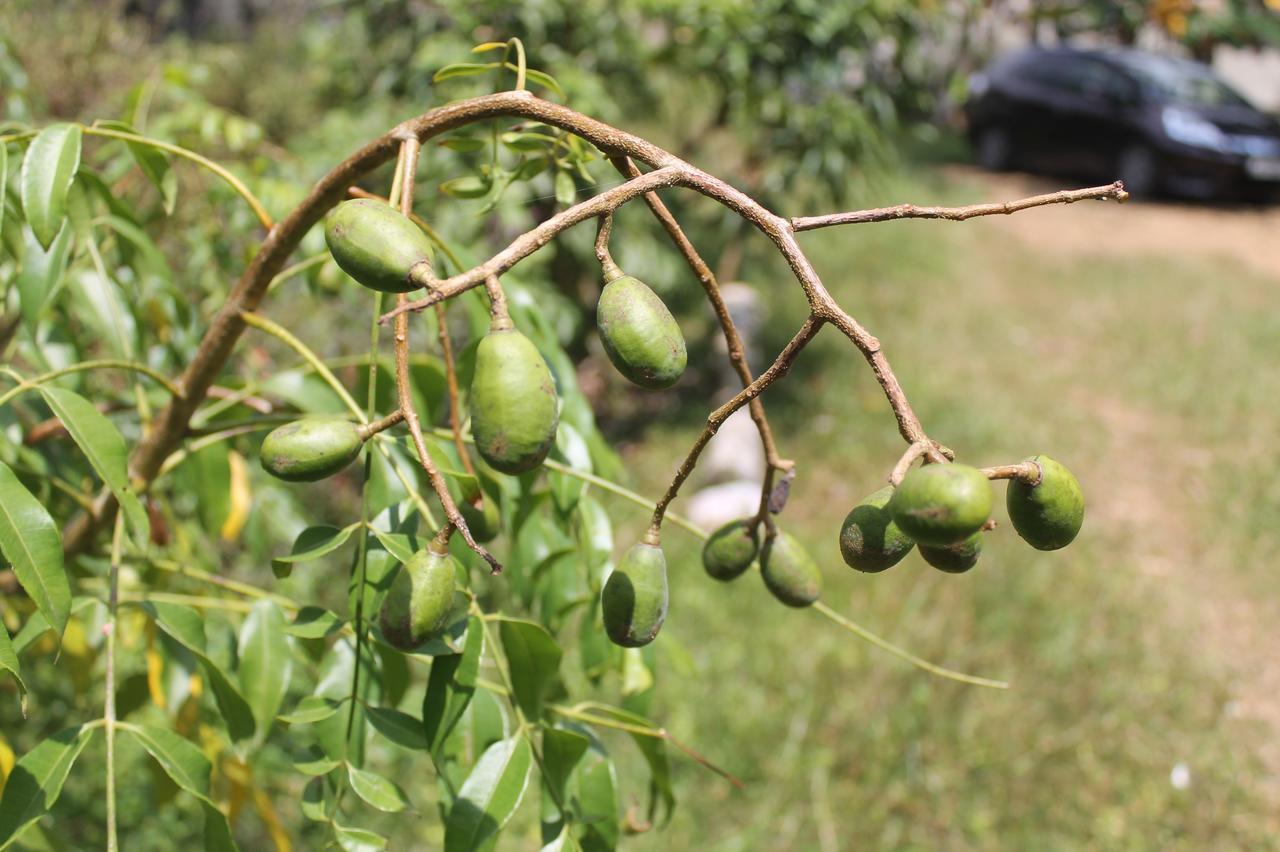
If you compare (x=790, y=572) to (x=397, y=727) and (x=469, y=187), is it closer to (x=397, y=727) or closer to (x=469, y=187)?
(x=397, y=727)

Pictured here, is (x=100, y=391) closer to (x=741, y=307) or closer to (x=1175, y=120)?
(x=741, y=307)

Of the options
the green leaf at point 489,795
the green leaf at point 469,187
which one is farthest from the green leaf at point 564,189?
the green leaf at point 489,795

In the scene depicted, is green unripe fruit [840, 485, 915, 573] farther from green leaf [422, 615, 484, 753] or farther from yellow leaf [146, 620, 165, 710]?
yellow leaf [146, 620, 165, 710]

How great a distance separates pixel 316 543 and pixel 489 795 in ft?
0.87

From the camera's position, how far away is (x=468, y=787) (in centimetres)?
96

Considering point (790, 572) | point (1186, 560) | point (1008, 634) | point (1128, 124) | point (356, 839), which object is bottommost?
point (1128, 124)

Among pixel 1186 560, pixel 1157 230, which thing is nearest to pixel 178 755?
pixel 1186 560

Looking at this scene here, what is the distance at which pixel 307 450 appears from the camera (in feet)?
2.58

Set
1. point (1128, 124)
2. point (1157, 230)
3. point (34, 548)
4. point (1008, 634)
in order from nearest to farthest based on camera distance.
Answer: point (34, 548)
point (1008, 634)
point (1157, 230)
point (1128, 124)

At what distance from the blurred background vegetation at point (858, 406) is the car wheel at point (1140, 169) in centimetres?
212

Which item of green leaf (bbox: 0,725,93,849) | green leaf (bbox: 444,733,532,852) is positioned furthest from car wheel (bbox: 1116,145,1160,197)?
green leaf (bbox: 0,725,93,849)

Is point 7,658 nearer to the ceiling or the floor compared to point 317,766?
nearer to the ceiling

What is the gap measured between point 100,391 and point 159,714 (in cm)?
116

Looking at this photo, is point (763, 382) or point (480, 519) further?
point (480, 519)
